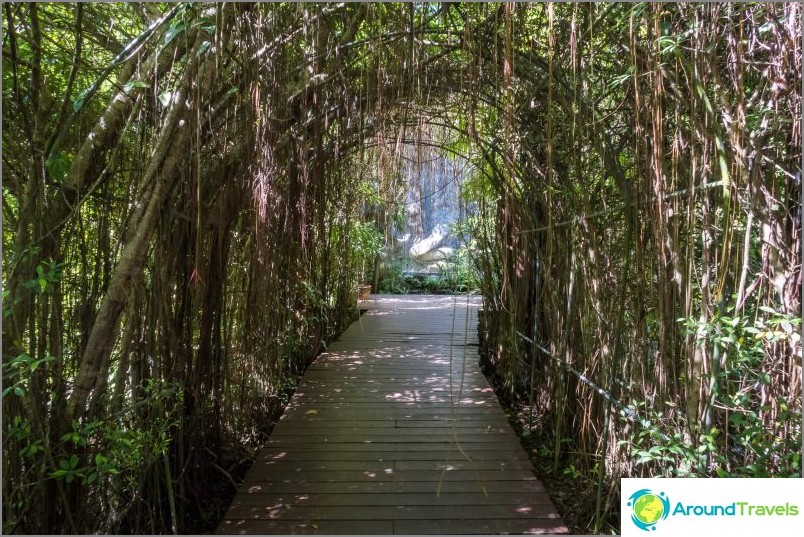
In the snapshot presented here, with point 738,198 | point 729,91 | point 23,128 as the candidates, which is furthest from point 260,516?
point 729,91

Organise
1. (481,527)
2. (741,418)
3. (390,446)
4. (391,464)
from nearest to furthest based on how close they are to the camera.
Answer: (741,418) → (481,527) → (391,464) → (390,446)

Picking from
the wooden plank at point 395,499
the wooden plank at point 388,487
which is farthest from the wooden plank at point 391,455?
the wooden plank at point 395,499

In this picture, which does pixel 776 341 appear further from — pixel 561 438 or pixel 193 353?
pixel 193 353

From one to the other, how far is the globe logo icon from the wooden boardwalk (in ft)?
1.90

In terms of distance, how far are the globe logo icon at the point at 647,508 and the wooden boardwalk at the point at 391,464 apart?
58cm

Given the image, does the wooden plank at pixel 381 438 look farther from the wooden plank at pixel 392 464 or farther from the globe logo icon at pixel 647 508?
the globe logo icon at pixel 647 508

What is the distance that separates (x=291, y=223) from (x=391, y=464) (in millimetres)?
1471

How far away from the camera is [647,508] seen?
1.61 meters

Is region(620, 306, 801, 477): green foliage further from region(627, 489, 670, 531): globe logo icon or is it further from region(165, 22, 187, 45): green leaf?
region(165, 22, 187, 45): green leaf

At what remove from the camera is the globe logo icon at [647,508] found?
1.57m

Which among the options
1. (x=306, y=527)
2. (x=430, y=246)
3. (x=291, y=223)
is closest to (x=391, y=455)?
(x=306, y=527)

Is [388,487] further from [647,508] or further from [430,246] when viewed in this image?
[430,246]

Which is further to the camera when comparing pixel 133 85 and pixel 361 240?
pixel 361 240

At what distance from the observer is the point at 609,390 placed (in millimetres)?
2102
